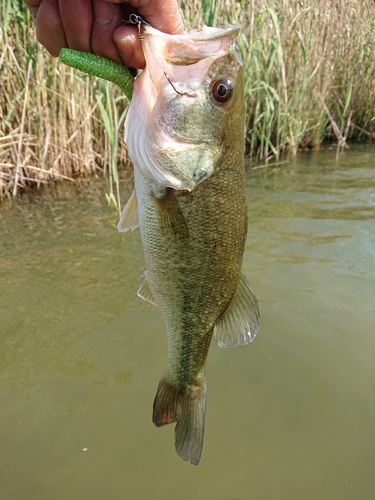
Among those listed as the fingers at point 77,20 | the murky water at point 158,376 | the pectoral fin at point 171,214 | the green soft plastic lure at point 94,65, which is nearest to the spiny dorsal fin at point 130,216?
the pectoral fin at point 171,214

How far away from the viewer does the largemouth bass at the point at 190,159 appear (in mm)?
1356

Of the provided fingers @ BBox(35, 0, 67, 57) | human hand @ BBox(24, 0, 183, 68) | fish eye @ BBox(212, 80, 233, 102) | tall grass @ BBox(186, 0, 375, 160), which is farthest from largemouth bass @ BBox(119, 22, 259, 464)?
tall grass @ BBox(186, 0, 375, 160)

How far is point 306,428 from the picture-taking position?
212 cm

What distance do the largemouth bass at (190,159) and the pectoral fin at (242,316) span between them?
75 millimetres

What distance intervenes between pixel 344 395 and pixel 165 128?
1.69 metres

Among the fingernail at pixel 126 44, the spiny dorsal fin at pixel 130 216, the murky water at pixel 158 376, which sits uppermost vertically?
the fingernail at pixel 126 44

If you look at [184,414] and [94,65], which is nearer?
[94,65]

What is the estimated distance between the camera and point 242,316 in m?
1.62

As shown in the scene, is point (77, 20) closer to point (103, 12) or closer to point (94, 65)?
point (103, 12)

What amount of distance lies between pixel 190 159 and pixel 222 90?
24 cm

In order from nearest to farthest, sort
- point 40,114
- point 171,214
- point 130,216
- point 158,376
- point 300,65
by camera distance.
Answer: point 171,214 < point 130,216 < point 158,376 < point 40,114 < point 300,65

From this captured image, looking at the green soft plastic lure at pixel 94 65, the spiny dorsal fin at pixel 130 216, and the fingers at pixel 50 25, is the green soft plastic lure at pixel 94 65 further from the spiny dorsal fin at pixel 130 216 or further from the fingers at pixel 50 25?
the spiny dorsal fin at pixel 130 216

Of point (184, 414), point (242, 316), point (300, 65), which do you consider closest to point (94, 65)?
point (242, 316)

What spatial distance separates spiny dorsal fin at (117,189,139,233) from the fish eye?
439mm
